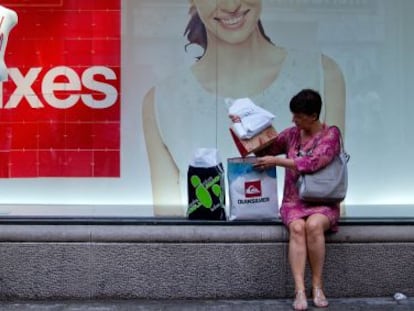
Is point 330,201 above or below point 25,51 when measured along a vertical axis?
below

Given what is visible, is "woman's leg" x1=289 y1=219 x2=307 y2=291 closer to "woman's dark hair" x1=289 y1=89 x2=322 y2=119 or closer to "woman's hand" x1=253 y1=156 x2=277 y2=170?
"woman's hand" x1=253 y1=156 x2=277 y2=170

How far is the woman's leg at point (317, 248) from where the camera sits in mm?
5352

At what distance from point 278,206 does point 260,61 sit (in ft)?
4.65

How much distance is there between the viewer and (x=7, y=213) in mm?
6340

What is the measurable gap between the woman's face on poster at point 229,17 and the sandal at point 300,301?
2374mm

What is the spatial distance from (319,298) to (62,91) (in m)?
2.86

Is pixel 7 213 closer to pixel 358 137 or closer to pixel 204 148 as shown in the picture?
pixel 204 148

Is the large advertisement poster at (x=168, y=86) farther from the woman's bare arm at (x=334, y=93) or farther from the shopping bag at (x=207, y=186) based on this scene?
the shopping bag at (x=207, y=186)

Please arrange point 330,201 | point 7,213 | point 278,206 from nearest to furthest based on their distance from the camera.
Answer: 1. point 330,201
2. point 278,206
3. point 7,213

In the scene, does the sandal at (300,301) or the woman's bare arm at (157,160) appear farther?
the woman's bare arm at (157,160)

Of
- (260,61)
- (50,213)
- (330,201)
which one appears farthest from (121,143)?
(330,201)

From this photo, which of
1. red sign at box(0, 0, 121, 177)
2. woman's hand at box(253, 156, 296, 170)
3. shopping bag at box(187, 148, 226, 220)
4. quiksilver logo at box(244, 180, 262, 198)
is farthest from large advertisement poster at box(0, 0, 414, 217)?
woman's hand at box(253, 156, 296, 170)

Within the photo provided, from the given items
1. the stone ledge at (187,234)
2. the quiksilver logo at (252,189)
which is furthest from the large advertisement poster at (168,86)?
the quiksilver logo at (252,189)

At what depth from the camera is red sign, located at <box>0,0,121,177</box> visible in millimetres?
6629
